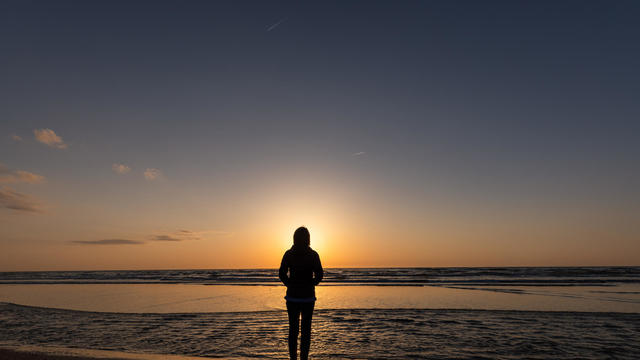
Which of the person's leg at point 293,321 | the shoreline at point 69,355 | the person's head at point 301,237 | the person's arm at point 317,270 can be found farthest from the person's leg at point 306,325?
the shoreline at point 69,355

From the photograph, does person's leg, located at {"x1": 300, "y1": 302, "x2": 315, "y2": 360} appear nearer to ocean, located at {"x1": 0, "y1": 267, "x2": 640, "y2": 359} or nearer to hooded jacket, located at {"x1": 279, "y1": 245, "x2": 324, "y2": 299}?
hooded jacket, located at {"x1": 279, "y1": 245, "x2": 324, "y2": 299}

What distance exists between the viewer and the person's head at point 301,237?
6.42 metres

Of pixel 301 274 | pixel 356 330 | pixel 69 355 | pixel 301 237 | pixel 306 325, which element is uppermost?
pixel 301 237

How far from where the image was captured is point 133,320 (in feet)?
47.2

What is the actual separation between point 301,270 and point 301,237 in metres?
0.54

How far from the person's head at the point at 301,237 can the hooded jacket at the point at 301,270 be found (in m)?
0.05

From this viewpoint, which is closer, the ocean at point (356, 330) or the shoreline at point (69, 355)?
the shoreline at point (69, 355)

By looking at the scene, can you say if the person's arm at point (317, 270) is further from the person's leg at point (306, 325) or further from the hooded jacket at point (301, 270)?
the person's leg at point (306, 325)

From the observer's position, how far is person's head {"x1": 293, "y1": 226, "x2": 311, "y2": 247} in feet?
21.1

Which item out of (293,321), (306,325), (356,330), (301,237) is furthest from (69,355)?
(356,330)

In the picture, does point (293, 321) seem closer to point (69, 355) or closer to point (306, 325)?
point (306, 325)

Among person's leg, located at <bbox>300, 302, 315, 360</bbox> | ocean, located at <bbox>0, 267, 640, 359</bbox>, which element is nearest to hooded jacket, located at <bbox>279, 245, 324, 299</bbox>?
person's leg, located at <bbox>300, 302, 315, 360</bbox>

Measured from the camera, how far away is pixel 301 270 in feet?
20.9

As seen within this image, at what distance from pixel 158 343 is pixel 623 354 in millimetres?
11579
